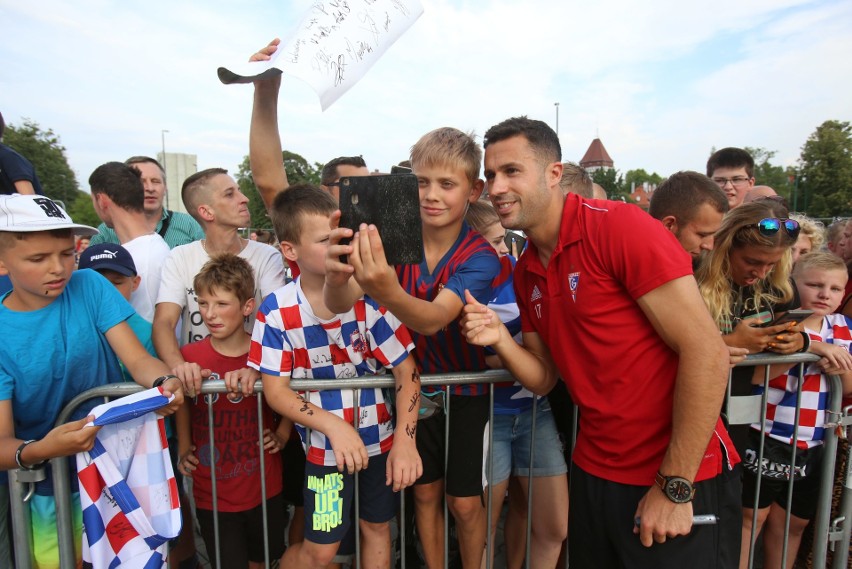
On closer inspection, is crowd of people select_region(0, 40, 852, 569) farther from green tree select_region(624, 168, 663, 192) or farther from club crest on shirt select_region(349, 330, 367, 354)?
green tree select_region(624, 168, 663, 192)

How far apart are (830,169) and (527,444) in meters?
52.5

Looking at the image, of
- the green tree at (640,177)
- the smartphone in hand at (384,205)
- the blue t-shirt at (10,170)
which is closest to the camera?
the smartphone in hand at (384,205)

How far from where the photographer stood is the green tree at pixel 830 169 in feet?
133

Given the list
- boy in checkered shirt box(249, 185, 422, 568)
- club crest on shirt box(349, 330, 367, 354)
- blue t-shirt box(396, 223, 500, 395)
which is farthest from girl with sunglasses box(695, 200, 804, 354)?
club crest on shirt box(349, 330, 367, 354)

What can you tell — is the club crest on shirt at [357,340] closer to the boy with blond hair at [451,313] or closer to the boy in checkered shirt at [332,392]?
the boy in checkered shirt at [332,392]

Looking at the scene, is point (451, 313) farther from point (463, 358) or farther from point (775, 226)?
point (775, 226)

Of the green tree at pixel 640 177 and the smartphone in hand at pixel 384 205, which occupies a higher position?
the green tree at pixel 640 177

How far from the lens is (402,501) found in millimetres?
2369

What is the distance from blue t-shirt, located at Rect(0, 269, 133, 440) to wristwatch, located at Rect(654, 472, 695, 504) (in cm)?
248

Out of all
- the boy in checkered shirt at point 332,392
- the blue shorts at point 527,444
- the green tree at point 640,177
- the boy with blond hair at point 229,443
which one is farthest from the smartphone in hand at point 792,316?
the green tree at point 640,177

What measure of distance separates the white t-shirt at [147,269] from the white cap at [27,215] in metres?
0.95

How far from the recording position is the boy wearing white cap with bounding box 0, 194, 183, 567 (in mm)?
2082

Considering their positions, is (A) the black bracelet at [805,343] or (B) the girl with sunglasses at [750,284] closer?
(B) the girl with sunglasses at [750,284]

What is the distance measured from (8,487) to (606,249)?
295 centimetres
